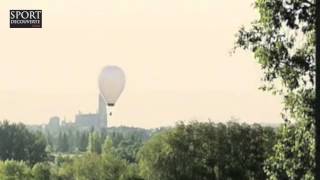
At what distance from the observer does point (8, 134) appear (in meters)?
152

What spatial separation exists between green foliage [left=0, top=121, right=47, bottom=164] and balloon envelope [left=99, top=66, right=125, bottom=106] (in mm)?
94883

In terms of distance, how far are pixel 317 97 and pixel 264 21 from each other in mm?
7799

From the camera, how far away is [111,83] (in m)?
40.2

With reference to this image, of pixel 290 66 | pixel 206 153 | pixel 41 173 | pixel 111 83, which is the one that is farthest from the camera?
pixel 41 173

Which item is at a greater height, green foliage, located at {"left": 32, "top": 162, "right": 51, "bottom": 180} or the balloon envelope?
the balloon envelope

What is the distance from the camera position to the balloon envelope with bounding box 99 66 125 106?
38.6 metres

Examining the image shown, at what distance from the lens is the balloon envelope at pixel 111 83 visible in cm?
3859

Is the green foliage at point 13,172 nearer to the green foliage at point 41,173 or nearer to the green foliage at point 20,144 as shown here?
the green foliage at point 41,173

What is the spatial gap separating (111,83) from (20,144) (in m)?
106

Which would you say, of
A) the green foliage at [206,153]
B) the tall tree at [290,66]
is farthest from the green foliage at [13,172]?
the tall tree at [290,66]

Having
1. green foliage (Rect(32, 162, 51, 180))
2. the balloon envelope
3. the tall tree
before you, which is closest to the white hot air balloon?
the balloon envelope

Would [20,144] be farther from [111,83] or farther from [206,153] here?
[111,83]

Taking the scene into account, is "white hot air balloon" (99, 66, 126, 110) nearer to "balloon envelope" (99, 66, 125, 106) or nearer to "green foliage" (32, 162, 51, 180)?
"balloon envelope" (99, 66, 125, 106)

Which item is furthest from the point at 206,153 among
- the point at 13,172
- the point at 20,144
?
the point at 20,144
